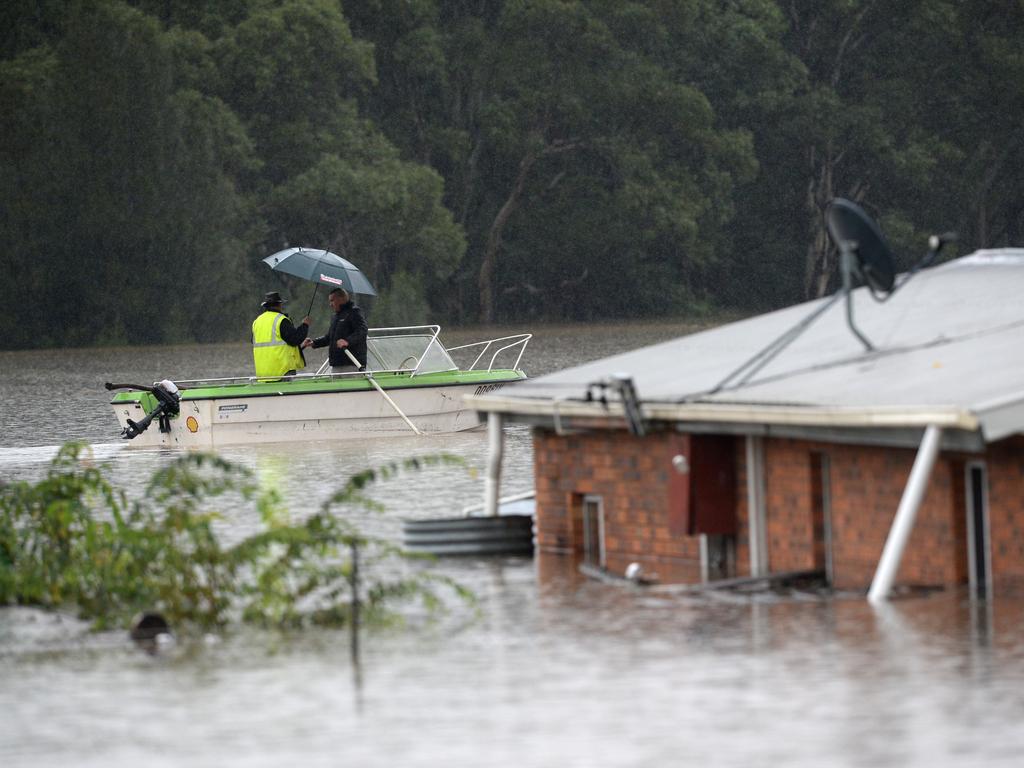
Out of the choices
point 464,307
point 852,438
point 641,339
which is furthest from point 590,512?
point 464,307

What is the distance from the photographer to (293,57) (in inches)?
3194

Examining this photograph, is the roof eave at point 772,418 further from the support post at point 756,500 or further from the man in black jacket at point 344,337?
the man in black jacket at point 344,337

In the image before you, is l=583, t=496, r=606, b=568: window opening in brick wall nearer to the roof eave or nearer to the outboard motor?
the roof eave

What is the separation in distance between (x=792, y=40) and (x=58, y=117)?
1458 inches

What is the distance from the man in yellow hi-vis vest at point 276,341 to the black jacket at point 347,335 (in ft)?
1.08

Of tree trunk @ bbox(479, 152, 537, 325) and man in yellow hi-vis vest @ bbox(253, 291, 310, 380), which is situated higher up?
tree trunk @ bbox(479, 152, 537, 325)

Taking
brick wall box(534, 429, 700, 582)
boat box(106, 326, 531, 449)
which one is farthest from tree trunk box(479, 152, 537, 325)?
brick wall box(534, 429, 700, 582)

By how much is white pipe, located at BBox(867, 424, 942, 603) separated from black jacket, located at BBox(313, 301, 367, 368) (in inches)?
684

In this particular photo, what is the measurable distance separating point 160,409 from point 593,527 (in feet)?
47.4

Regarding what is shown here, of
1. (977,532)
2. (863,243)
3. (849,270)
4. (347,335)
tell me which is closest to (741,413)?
(977,532)

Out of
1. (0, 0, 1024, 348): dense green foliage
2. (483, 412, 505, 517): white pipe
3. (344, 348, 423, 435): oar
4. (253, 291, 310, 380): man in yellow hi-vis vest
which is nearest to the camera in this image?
(483, 412, 505, 517): white pipe

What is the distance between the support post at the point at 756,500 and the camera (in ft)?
54.0

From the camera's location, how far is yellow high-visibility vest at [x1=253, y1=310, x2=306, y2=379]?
31391 millimetres

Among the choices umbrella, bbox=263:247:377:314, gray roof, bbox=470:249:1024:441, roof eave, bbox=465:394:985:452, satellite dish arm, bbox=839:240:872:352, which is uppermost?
umbrella, bbox=263:247:377:314
